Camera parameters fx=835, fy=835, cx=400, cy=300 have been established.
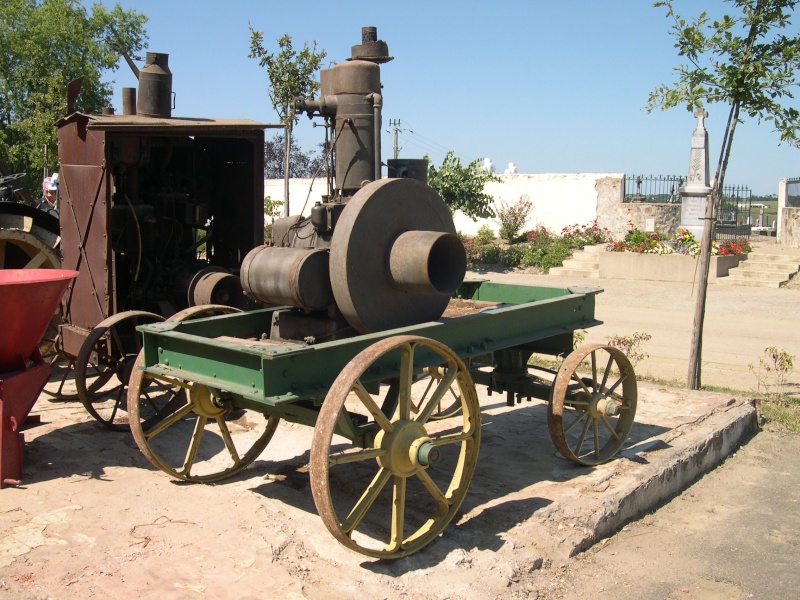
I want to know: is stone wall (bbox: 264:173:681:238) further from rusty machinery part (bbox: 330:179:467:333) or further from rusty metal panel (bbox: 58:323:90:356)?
rusty machinery part (bbox: 330:179:467:333)

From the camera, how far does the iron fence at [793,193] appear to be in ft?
74.8

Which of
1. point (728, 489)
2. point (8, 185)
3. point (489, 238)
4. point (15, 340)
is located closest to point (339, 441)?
point (15, 340)

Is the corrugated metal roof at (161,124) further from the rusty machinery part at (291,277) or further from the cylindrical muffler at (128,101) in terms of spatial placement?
the rusty machinery part at (291,277)

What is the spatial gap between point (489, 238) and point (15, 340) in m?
18.9

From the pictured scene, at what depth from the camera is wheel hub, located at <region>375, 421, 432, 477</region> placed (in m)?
4.43

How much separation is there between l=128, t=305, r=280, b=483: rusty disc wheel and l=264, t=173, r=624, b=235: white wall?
58.2 ft

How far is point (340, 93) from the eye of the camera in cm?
593

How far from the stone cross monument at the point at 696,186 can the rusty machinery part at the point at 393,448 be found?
17.9 m

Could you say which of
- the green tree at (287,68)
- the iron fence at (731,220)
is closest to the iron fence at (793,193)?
the iron fence at (731,220)

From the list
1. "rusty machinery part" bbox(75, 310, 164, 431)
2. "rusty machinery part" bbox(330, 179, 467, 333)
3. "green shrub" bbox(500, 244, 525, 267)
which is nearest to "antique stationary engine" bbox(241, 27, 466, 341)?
"rusty machinery part" bbox(330, 179, 467, 333)

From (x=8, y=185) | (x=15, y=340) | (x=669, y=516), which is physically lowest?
(x=669, y=516)

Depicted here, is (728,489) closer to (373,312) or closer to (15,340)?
(373,312)

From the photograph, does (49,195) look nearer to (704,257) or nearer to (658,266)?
(704,257)

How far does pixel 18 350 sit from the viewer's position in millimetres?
5672
